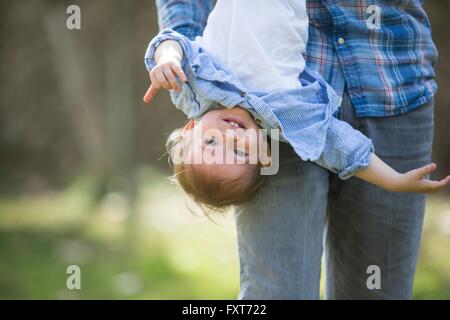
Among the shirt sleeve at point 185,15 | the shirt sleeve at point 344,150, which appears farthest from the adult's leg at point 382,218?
the shirt sleeve at point 185,15

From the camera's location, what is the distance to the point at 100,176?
4.69 metres

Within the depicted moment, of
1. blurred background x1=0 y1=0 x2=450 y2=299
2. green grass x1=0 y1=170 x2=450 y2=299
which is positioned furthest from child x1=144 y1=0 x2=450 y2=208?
green grass x1=0 y1=170 x2=450 y2=299

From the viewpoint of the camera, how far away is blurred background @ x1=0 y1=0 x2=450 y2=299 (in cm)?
348

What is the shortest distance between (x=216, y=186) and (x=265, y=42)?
379 mm

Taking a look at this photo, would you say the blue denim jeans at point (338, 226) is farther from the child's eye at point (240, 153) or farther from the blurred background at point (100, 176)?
the blurred background at point (100, 176)

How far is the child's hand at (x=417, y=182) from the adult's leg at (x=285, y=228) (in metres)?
0.20

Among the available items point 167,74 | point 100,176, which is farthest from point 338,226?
point 100,176

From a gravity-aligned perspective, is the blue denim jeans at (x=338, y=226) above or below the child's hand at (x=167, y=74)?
below

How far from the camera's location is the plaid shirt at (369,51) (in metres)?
1.76

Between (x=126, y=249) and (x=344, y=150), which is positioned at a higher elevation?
(x=344, y=150)

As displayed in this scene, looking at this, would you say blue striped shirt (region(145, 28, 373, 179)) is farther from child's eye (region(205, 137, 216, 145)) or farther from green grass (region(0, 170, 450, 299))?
green grass (region(0, 170, 450, 299))

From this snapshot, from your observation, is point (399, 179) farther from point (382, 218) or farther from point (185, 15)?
point (185, 15)

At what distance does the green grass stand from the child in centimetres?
146

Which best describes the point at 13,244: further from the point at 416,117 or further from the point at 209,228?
the point at 416,117
